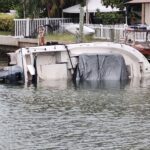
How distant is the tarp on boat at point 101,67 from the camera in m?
38.2

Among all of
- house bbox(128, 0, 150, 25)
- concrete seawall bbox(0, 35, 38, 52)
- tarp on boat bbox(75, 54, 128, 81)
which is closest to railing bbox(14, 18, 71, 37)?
concrete seawall bbox(0, 35, 38, 52)

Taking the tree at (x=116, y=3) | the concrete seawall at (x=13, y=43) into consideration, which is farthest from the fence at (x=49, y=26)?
the tree at (x=116, y=3)

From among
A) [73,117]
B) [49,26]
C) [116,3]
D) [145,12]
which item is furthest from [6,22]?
[73,117]

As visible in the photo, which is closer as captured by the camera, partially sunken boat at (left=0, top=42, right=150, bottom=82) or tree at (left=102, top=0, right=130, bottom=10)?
partially sunken boat at (left=0, top=42, right=150, bottom=82)

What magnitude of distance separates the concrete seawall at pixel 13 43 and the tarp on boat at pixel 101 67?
1053 cm

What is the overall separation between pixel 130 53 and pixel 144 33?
16.2 ft

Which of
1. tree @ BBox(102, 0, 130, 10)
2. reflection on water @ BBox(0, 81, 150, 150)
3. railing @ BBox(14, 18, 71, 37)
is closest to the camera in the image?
reflection on water @ BBox(0, 81, 150, 150)

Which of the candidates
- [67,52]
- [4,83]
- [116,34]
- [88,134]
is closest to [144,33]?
[116,34]

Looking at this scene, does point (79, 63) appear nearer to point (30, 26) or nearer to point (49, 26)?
point (49, 26)

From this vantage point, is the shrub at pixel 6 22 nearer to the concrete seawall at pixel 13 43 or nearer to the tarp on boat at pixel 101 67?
the concrete seawall at pixel 13 43

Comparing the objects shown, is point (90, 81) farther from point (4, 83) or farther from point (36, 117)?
point (36, 117)

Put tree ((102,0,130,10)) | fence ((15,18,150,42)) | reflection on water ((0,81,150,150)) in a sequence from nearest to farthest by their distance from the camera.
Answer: reflection on water ((0,81,150,150))
fence ((15,18,150,42))
tree ((102,0,130,10))

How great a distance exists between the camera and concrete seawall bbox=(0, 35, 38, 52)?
4922 cm

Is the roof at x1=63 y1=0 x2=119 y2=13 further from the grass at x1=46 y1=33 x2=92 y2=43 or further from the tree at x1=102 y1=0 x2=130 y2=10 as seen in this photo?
the grass at x1=46 y1=33 x2=92 y2=43
